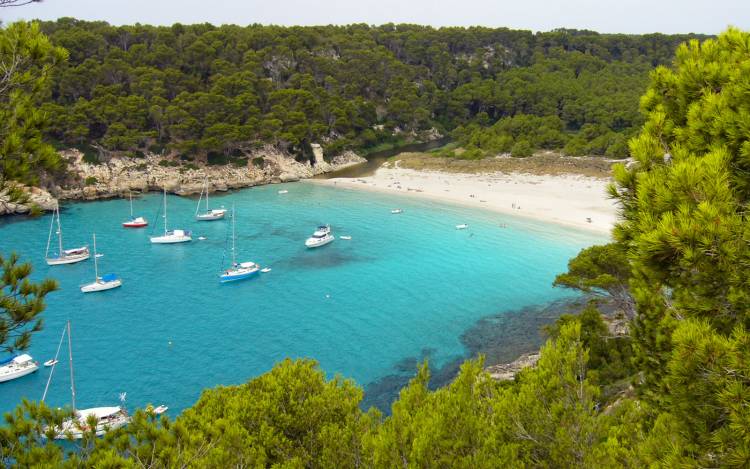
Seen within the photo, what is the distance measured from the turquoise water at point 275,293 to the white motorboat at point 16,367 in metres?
0.25

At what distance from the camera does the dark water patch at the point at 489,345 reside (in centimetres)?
1955

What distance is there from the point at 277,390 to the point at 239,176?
4800 cm

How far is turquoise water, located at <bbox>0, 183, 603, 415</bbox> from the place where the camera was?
68.6ft

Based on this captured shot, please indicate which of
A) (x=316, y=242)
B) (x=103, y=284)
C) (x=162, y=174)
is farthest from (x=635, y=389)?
(x=162, y=174)

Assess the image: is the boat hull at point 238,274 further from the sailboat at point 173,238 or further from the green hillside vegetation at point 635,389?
the green hillside vegetation at point 635,389

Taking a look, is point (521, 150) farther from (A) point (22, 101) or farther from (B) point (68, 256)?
(A) point (22, 101)

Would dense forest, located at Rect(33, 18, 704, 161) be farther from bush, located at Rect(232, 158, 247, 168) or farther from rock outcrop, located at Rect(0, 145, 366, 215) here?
rock outcrop, located at Rect(0, 145, 366, 215)

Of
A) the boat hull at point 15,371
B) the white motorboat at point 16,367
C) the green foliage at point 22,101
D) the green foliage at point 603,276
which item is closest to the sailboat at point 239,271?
the white motorboat at point 16,367

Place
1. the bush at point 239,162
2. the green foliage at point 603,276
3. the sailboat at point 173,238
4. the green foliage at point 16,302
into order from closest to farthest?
1. the green foliage at point 16,302
2. the green foliage at point 603,276
3. the sailboat at point 173,238
4. the bush at point 239,162

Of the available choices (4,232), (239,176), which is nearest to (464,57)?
(239,176)

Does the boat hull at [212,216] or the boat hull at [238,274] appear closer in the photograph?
the boat hull at [238,274]

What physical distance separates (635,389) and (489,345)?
16.2m

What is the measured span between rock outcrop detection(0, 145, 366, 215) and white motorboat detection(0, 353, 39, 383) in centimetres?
2684

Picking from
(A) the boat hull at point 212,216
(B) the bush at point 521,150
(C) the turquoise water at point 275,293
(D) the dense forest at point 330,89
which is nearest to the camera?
(C) the turquoise water at point 275,293
